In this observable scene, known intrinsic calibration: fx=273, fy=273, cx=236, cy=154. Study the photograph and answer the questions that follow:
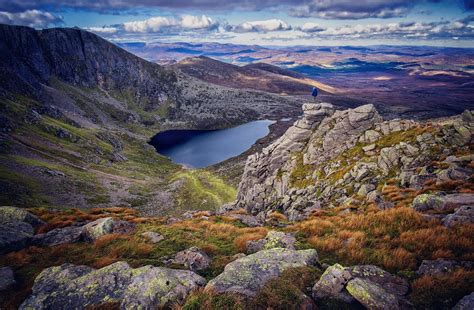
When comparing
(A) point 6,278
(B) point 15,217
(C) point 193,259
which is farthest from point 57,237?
(C) point 193,259

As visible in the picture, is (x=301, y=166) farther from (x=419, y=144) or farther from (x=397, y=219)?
(x=397, y=219)

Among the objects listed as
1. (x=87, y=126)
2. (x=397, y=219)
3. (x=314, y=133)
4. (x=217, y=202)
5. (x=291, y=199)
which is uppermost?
(x=397, y=219)

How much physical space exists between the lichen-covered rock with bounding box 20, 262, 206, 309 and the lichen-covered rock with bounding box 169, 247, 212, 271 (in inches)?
73.0

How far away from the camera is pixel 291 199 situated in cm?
4294

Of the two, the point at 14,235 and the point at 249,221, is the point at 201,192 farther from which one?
the point at 14,235

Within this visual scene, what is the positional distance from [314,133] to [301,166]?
936 cm

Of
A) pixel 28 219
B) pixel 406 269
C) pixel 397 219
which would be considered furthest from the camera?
pixel 28 219

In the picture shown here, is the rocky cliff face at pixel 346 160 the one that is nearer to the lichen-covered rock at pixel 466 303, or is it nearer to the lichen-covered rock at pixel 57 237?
the lichen-covered rock at pixel 466 303

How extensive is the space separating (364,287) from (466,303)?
301cm

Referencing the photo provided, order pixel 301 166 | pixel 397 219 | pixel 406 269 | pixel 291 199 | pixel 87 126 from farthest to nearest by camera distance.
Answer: pixel 87 126, pixel 301 166, pixel 291 199, pixel 397 219, pixel 406 269

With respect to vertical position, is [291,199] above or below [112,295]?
below

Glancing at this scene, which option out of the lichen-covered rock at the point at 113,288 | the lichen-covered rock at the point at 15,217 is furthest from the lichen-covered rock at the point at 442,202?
the lichen-covered rock at the point at 15,217

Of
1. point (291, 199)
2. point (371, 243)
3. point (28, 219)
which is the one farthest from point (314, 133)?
point (28, 219)

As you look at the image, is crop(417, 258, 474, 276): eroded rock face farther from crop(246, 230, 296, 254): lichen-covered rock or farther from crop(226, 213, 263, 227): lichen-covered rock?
crop(226, 213, 263, 227): lichen-covered rock
